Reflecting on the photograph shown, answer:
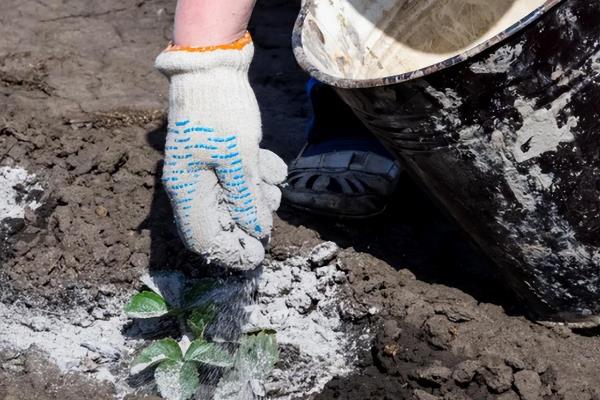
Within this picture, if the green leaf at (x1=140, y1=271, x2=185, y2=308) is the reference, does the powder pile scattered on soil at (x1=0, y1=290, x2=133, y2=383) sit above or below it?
below

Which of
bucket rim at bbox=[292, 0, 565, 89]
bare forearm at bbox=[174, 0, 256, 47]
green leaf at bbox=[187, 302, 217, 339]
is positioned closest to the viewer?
bucket rim at bbox=[292, 0, 565, 89]

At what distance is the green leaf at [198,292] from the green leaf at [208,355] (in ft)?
0.40

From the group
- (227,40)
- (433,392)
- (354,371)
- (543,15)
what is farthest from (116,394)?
(543,15)

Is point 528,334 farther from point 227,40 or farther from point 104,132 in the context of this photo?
point 104,132

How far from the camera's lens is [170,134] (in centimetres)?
203

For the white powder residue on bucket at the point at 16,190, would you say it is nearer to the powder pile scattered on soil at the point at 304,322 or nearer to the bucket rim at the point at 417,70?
the powder pile scattered on soil at the point at 304,322

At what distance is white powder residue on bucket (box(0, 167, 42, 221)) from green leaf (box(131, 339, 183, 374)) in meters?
0.66

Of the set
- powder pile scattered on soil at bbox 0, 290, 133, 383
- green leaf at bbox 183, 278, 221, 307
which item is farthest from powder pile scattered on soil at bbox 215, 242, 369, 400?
powder pile scattered on soil at bbox 0, 290, 133, 383

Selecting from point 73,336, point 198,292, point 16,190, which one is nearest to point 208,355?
point 198,292

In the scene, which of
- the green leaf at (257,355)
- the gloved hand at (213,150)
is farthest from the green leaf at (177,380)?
the gloved hand at (213,150)

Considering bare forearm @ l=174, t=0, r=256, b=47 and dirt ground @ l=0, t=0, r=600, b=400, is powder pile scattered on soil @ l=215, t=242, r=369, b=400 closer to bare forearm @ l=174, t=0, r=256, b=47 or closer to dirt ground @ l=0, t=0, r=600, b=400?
dirt ground @ l=0, t=0, r=600, b=400

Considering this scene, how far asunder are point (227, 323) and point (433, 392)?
53cm

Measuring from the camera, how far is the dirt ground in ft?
7.21

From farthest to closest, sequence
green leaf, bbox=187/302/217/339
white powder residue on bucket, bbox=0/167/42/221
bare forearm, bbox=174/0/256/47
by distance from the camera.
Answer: white powder residue on bucket, bbox=0/167/42/221 < green leaf, bbox=187/302/217/339 < bare forearm, bbox=174/0/256/47
